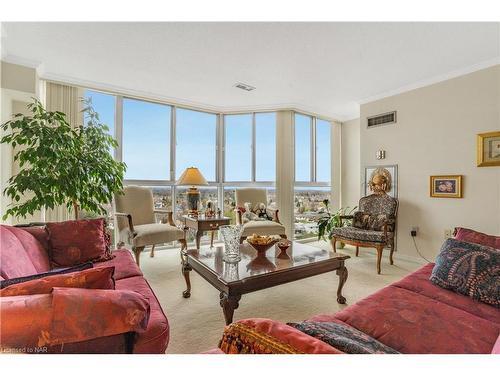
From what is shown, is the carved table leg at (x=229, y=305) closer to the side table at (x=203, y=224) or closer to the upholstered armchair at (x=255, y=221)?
the upholstered armchair at (x=255, y=221)

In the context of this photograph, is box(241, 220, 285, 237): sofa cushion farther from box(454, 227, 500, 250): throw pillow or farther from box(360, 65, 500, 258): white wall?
box(454, 227, 500, 250): throw pillow

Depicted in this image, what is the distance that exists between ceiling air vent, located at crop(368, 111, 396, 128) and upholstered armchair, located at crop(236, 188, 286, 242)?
2104mm

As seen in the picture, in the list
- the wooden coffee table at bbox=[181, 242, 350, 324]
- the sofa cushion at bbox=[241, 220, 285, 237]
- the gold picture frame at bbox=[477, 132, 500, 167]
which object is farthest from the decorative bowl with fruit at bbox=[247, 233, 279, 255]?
the gold picture frame at bbox=[477, 132, 500, 167]

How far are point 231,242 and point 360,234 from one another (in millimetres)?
1915

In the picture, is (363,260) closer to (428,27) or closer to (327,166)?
(327,166)

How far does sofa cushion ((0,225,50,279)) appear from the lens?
130 cm

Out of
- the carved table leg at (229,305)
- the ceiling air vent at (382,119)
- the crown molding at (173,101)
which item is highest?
the crown molding at (173,101)

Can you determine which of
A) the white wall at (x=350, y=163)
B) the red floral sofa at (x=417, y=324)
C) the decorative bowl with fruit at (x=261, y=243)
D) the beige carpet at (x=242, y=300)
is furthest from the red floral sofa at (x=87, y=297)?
the white wall at (x=350, y=163)

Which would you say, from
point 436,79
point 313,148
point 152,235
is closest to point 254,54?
point 152,235

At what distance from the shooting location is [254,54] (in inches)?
107

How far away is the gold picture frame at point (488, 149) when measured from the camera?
2.82m

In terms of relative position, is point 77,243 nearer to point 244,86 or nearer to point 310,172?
point 244,86

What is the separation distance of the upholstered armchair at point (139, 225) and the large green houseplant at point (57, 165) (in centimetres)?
38
